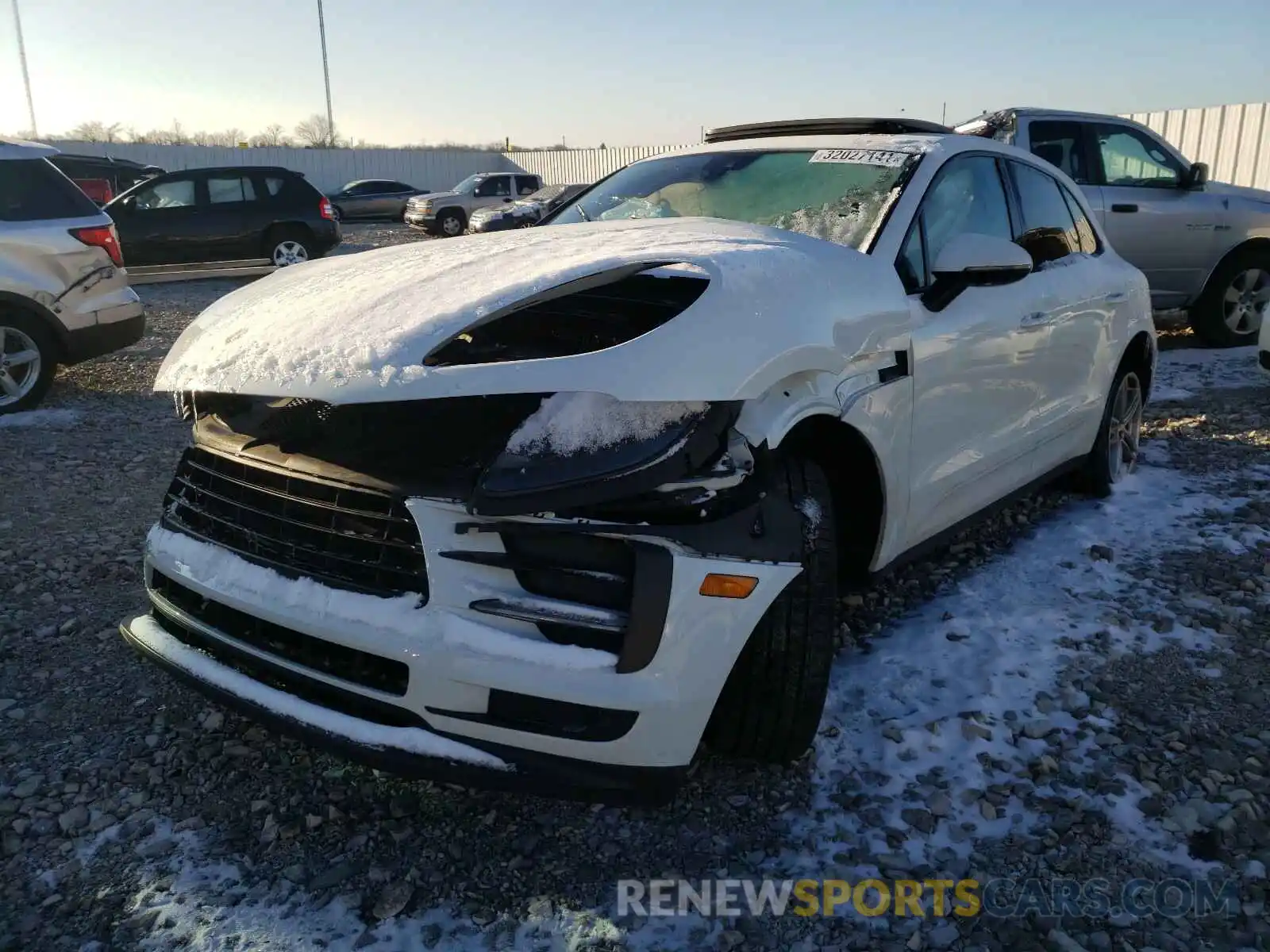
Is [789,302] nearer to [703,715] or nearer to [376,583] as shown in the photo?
[703,715]

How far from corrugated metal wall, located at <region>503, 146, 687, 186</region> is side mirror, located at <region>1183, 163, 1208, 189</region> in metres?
21.1

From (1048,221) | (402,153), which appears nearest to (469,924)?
(1048,221)

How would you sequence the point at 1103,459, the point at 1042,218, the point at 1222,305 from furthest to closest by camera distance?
the point at 1222,305, the point at 1103,459, the point at 1042,218

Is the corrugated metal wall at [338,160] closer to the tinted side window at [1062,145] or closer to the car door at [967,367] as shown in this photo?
the tinted side window at [1062,145]

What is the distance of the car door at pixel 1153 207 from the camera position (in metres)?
7.63

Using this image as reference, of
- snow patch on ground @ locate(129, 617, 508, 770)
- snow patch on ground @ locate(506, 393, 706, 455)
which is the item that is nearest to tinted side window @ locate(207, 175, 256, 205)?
snow patch on ground @ locate(129, 617, 508, 770)

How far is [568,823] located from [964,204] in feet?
8.20

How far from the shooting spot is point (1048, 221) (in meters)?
3.91

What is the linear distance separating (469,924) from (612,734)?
20.6 inches

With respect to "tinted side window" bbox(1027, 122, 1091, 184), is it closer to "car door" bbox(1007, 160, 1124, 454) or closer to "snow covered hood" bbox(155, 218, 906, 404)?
"car door" bbox(1007, 160, 1124, 454)

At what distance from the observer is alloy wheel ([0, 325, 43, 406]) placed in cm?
626

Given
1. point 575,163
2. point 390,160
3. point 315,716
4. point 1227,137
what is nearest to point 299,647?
point 315,716

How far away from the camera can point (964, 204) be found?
3.33 meters

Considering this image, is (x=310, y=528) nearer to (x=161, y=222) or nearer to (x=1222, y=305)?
(x=1222, y=305)
